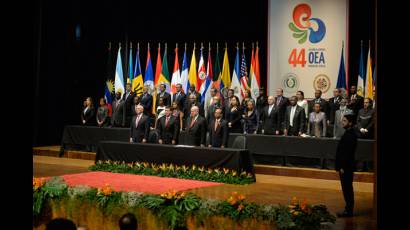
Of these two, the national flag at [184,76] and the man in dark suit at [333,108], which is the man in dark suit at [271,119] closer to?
the man in dark suit at [333,108]

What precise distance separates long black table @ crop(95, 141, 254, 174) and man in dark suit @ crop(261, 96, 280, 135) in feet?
6.50

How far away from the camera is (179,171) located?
974cm

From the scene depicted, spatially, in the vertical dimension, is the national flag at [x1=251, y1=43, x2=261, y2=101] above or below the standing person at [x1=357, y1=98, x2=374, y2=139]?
above

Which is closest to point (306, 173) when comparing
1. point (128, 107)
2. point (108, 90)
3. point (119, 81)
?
point (128, 107)

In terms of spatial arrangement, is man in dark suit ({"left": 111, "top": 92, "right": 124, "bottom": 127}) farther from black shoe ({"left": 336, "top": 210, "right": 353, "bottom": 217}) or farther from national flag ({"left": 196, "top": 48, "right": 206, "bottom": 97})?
black shoe ({"left": 336, "top": 210, "right": 353, "bottom": 217})

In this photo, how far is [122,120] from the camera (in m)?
13.3

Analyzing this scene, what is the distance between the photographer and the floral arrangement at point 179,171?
30.2 ft

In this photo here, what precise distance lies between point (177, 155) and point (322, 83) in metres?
4.45

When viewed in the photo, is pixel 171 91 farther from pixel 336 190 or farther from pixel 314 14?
pixel 336 190

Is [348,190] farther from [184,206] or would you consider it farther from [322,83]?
[322,83]

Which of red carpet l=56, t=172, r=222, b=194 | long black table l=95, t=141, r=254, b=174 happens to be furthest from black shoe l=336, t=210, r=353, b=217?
long black table l=95, t=141, r=254, b=174

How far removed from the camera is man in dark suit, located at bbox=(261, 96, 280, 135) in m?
11.2
